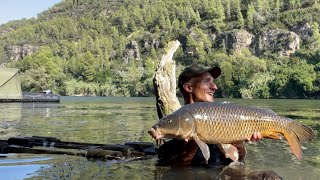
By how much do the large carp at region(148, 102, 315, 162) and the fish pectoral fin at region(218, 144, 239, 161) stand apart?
0.89 meters

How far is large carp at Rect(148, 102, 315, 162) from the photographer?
6.00 m

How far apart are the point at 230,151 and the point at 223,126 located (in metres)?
1.32

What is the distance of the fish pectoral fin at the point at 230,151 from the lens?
7.12 metres

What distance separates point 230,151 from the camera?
23.9ft

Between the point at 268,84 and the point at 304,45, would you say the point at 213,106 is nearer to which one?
the point at 268,84

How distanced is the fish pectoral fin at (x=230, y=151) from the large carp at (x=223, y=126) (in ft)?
2.92

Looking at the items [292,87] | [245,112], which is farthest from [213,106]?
[292,87]

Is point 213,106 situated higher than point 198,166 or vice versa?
point 213,106

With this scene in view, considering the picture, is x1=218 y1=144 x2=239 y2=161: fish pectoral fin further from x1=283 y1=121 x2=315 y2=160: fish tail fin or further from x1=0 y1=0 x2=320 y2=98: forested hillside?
x1=0 y1=0 x2=320 y2=98: forested hillside

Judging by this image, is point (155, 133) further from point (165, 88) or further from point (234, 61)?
point (234, 61)

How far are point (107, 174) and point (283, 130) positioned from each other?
406 cm

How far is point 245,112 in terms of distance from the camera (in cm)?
627

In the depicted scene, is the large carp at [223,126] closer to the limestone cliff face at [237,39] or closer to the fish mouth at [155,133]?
the fish mouth at [155,133]

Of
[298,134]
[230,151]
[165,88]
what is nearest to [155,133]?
[230,151]
